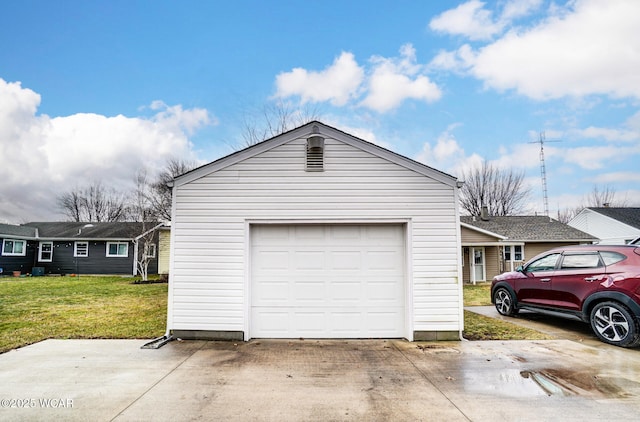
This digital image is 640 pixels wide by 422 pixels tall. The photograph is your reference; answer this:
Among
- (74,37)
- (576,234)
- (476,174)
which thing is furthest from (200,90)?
(476,174)

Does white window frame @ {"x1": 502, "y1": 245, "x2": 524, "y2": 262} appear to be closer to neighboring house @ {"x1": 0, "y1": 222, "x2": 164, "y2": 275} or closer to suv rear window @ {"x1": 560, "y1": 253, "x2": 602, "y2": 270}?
suv rear window @ {"x1": 560, "y1": 253, "x2": 602, "y2": 270}

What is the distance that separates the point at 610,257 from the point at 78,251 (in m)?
28.0

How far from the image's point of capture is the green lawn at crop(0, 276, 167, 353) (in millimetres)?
6930

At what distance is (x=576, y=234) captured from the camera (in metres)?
20.3

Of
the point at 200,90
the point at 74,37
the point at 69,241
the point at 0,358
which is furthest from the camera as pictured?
the point at 69,241

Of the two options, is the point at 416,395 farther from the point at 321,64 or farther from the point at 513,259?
the point at 513,259

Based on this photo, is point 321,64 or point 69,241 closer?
point 321,64

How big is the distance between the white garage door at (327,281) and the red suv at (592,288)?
3.48 metres

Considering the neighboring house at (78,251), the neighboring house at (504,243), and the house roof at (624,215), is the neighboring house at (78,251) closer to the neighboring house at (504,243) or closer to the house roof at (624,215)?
the neighboring house at (504,243)

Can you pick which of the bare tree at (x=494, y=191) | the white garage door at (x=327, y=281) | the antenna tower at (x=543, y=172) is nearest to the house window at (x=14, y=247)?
the white garage door at (x=327, y=281)

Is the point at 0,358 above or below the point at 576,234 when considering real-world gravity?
below

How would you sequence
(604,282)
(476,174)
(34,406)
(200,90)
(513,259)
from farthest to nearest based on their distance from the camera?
(476,174), (513,259), (200,90), (604,282), (34,406)

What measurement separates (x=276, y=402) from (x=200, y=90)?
→ 13370 mm

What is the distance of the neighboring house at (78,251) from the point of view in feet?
75.6
